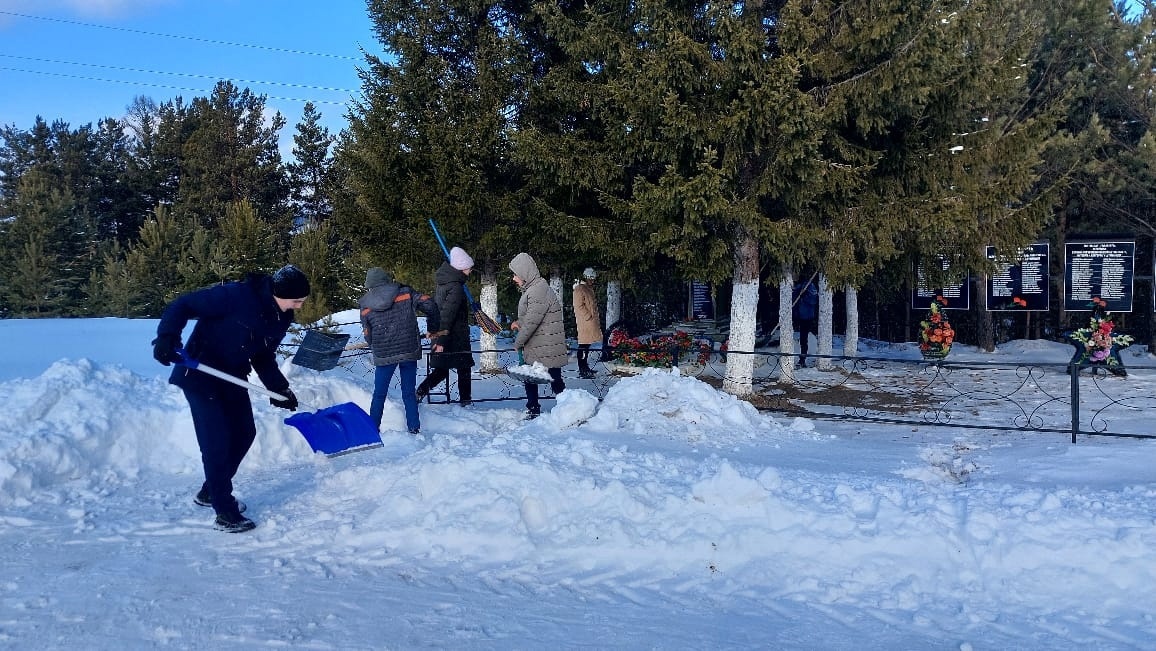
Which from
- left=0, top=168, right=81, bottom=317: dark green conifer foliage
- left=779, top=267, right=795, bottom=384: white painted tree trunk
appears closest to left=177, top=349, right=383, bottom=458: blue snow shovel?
left=779, top=267, right=795, bottom=384: white painted tree trunk

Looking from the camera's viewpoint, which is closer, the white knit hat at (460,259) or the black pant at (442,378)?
the white knit hat at (460,259)

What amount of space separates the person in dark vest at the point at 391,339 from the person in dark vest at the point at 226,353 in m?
2.39

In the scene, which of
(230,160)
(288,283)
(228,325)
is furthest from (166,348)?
(230,160)

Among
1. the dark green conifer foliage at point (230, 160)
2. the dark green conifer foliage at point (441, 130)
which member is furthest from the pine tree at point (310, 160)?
the dark green conifer foliage at point (441, 130)

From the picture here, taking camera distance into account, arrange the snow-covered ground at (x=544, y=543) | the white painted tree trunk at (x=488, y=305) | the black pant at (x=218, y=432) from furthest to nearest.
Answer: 1. the white painted tree trunk at (x=488, y=305)
2. the black pant at (x=218, y=432)
3. the snow-covered ground at (x=544, y=543)

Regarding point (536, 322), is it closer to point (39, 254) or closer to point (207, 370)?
point (207, 370)

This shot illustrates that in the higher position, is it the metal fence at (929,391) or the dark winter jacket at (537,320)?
the dark winter jacket at (537,320)

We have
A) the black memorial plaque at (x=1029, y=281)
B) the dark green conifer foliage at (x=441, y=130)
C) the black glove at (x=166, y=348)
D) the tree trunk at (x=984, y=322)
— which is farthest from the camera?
the tree trunk at (x=984, y=322)

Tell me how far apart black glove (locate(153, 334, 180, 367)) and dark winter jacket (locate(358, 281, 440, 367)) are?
297 centimetres

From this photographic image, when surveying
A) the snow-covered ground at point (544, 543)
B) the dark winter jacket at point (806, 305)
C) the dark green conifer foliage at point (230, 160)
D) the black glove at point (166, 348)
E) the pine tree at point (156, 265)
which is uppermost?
the dark green conifer foliage at point (230, 160)

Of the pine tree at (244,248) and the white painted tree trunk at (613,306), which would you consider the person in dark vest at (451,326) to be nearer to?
the white painted tree trunk at (613,306)

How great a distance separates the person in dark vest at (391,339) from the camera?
303 inches

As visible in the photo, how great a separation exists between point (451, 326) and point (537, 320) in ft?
4.78

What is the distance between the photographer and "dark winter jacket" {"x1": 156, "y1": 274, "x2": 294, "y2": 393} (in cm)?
495
